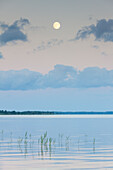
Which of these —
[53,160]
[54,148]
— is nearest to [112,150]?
[54,148]

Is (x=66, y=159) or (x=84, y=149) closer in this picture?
(x=66, y=159)

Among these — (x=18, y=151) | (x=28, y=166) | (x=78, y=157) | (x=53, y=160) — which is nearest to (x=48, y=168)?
(x=28, y=166)

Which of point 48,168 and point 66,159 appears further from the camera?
point 66,159

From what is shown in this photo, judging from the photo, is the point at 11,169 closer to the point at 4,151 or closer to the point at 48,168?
the point at 48,168

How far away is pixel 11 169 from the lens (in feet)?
82.0

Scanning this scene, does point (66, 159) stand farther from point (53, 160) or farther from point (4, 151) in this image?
point (4, 151)

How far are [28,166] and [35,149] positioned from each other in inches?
347

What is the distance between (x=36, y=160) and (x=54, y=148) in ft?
23.4

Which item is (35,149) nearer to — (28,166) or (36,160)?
(36,160)

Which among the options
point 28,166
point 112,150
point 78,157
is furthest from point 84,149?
point 28,166

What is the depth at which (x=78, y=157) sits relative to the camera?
99.5ft

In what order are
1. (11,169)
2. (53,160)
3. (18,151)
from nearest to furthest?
(11,169) → (53,160) → (18,151)

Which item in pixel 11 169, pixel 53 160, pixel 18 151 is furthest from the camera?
pixel 18 151

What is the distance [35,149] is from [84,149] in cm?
461
